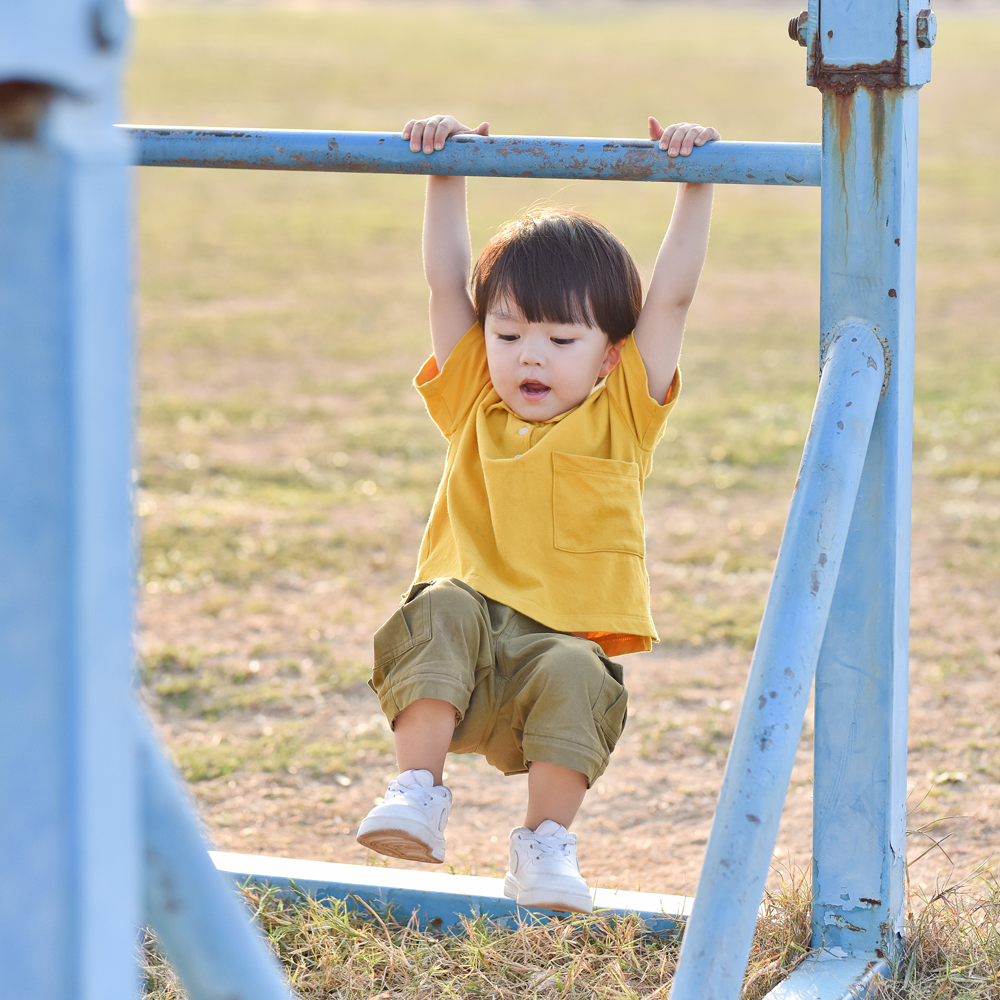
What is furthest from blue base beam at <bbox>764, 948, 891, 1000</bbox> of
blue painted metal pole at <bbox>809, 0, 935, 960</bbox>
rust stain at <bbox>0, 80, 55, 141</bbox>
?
rust stain at <bbox>0, 80, 55, 141</bbox>

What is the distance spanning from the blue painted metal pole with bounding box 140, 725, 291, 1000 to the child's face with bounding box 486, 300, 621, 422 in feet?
3.83

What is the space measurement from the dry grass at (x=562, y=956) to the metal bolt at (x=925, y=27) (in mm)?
1204

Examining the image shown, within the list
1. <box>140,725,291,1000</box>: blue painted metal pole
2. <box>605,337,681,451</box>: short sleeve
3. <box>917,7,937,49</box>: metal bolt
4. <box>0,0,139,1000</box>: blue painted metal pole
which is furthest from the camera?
<box>605,337,681,451</box>: short sleeve

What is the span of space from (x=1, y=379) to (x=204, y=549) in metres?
3.99

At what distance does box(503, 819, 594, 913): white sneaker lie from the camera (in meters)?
1.84

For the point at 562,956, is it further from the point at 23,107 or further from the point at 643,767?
the point at 23,107

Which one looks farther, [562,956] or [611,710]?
[562,956]

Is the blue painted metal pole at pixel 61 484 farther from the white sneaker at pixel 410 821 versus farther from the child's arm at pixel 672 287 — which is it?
the child's arm at pixel 672 287

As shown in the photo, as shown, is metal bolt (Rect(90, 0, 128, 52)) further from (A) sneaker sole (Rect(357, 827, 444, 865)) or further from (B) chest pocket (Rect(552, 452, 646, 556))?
(B) chest pocket (Rect(552, 452, 646, 556))

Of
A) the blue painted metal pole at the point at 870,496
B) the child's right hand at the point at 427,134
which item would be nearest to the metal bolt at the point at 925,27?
the blue painted metal pole at the point at 870,496

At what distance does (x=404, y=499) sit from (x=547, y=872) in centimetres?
353

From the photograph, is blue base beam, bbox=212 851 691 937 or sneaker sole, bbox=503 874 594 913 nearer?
sneaker sole, bbox=503 874 594 913

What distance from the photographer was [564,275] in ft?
6.86

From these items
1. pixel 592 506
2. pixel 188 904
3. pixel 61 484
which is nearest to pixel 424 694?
pixel 592 506
